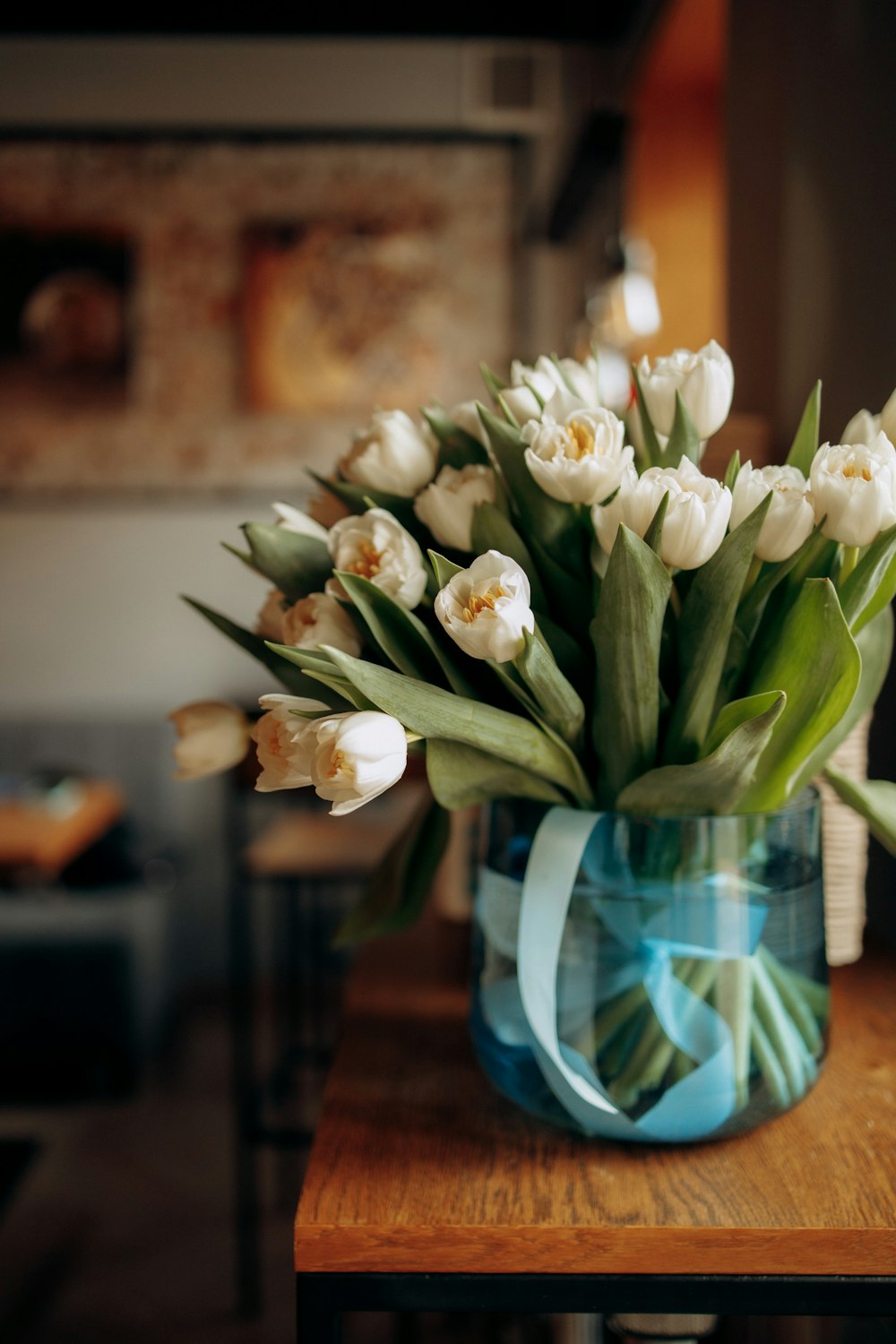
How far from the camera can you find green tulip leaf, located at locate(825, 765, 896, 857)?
0.71 meters

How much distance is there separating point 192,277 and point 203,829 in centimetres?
196

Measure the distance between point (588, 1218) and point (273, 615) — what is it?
0.42 m

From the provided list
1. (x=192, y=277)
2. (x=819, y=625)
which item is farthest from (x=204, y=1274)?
(x=192, y=277)

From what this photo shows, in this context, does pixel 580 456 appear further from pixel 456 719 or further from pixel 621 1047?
pixel 621 1047

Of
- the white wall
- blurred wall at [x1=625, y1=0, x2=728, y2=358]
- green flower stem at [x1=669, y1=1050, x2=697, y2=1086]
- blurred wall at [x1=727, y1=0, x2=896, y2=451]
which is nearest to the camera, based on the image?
green flower stem at [x1=669, y1=1050, x2=697, y2=1086]

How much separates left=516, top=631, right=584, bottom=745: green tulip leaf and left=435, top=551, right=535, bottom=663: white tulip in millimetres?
14

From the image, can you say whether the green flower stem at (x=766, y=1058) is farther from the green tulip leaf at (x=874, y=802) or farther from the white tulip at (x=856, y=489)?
the white tulip at (x=856, y=489)

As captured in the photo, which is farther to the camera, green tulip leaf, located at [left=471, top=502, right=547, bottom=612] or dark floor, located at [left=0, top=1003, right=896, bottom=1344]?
dark floor, located at [left=0, top=1003, right=896, bottom=1344]

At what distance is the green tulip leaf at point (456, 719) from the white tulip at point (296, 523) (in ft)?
0.49

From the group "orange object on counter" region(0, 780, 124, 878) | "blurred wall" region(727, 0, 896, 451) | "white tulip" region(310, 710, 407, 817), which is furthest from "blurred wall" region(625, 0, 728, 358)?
"white tulip" region(310, 710, 407, 817)

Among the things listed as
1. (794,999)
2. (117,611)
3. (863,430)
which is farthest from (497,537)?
(117,611)

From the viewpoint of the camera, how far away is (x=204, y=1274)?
2.20 meters

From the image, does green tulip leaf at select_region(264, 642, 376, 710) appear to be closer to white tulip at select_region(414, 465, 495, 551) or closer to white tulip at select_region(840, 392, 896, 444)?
white tulip at select_region(414, 465, 495, 551)

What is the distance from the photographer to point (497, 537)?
68 cm
